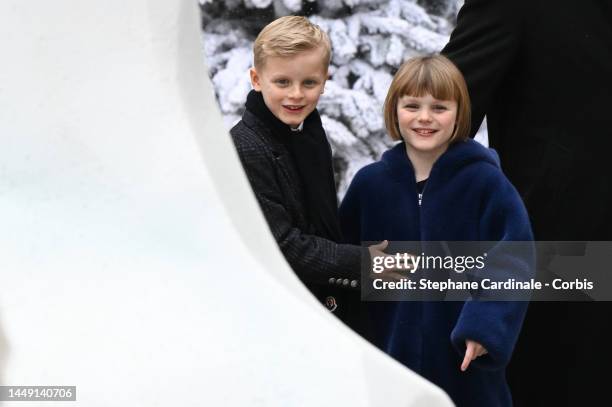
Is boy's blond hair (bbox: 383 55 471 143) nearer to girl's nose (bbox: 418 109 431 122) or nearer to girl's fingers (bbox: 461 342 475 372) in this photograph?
girl's nose (bbox: 418 109 431 122)

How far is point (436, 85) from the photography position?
2.99 m

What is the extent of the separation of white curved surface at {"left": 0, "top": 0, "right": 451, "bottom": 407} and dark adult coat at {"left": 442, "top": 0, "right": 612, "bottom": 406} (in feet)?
4.93

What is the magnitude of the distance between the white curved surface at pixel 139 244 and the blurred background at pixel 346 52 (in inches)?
154

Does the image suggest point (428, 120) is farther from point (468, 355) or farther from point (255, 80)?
point (468, 355)

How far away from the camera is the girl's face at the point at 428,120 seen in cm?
299

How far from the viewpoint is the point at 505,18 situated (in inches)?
131

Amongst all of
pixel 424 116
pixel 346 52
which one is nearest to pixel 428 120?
pixel 424 116

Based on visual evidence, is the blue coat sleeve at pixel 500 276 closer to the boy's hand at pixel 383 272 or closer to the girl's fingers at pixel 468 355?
the girl's fingers at pixel 468 355

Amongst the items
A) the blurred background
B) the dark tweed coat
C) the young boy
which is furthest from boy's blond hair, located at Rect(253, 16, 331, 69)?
the blurred background

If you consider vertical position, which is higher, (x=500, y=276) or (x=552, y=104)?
(x=552, y=104)

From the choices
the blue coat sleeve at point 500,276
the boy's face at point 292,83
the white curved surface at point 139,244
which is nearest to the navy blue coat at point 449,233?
the blue coat sleeve at point 500,276

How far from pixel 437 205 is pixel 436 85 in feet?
0.82

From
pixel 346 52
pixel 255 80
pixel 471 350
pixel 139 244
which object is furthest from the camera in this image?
pixel 346 52

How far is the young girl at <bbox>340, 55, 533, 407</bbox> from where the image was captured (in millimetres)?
2928
